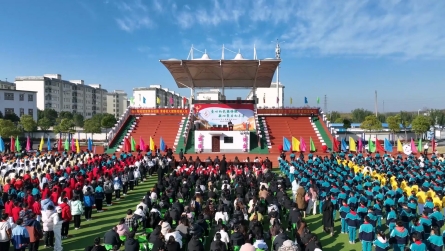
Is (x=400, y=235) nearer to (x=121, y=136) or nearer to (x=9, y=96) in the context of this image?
(x=121, y=136)

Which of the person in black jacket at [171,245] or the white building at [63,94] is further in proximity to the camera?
the white building at [63,94]

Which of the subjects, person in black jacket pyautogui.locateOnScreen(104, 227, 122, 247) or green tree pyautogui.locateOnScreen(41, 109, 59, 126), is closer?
person in black jacket pyautogui.locateOnScreen(104, 227, 122, 247)

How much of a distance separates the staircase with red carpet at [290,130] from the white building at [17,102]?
36.8 m

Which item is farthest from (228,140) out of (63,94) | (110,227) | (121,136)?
(63,94)

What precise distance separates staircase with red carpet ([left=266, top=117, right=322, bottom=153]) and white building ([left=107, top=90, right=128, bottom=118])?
77289mm

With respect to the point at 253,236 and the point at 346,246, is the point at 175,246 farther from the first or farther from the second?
the point at 346,246

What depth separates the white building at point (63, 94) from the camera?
221 ft

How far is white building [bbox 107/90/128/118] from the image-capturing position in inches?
3910

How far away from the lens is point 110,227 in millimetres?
10211

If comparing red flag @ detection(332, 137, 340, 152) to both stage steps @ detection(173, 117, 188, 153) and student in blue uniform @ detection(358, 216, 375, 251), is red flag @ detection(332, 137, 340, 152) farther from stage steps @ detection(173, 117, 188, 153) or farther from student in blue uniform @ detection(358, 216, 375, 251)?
student in blue uniform @ detection(358, 216, 375, 251)

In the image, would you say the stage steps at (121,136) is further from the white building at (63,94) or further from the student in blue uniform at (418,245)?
the white building at (63,94)

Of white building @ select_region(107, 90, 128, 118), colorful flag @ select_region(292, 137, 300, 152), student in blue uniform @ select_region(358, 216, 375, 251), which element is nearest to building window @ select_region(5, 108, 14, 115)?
colorful flag @ select_region(292, 137, 300, 152)

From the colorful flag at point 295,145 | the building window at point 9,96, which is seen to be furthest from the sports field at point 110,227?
the building window at point 9,96

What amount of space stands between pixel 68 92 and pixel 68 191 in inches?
2895
